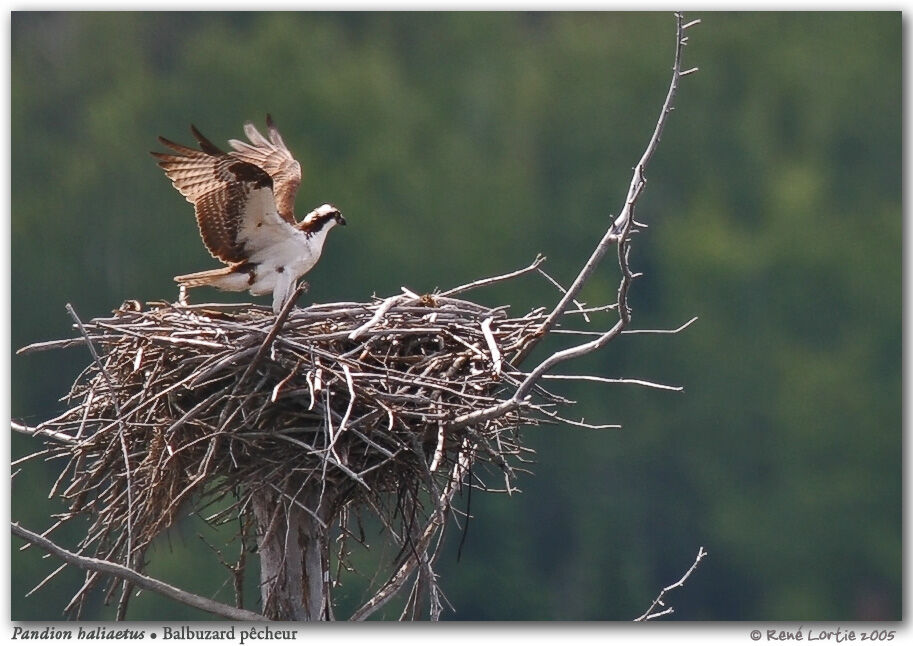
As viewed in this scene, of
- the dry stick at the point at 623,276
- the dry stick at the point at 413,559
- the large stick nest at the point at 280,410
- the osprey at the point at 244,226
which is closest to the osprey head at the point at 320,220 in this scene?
the osprey at the point at 244,226

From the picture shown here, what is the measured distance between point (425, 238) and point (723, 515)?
5157mm

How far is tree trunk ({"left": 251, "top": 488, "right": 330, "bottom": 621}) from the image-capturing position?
5.98 m

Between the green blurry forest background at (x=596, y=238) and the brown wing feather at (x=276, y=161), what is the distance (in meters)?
10.8

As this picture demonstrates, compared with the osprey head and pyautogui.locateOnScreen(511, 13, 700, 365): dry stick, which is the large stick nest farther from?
the osprey head

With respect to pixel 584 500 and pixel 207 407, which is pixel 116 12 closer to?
pixel 584 500

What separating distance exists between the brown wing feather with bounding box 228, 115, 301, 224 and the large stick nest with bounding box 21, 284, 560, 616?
4.25 ft

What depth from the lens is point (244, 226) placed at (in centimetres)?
685

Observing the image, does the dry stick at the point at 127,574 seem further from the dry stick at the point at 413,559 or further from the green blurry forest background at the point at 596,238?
the green blurry forest background at the point at 596,238

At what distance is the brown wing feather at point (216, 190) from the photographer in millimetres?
6641

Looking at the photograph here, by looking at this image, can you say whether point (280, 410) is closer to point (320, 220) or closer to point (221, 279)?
point (221, 279)

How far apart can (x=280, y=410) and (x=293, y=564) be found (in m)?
0.59

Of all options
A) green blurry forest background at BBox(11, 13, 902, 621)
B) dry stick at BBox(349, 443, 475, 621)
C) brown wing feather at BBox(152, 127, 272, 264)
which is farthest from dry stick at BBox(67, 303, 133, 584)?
green blurry forest background at BBox(11, 13, 902, 621)

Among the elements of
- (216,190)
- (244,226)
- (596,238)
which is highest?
(216,190)

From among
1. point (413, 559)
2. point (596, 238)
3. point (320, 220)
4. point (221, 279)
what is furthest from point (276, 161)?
point (596, 238)
